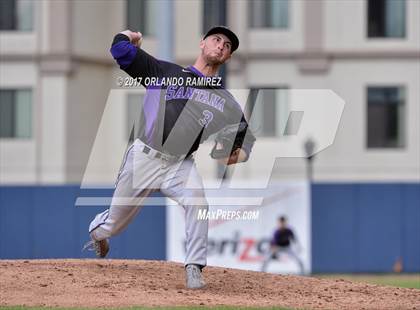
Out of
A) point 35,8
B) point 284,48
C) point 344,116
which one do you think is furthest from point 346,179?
point 35,8

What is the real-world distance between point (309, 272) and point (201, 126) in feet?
45.9

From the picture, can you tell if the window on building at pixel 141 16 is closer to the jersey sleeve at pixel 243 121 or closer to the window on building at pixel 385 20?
the window on building at pixel 385 20

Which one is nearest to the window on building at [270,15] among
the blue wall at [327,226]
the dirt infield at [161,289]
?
the blue wall at [327,226]

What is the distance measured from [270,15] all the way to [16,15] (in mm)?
7052

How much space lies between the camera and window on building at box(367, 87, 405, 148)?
96.6ft

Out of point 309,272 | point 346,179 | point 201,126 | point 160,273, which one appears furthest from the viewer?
point 346,179

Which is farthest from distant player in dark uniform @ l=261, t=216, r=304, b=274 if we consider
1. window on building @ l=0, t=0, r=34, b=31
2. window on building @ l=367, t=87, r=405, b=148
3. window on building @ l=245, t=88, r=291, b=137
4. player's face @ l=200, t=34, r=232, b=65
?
player's face @ l=200, t=34, r=232, b=65

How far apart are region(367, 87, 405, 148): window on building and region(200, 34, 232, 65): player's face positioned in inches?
861

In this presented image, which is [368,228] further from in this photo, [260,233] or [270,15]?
[270,15]

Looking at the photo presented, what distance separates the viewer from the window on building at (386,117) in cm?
2944

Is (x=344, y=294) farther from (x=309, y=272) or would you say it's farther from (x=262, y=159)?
(x=262, y=159)

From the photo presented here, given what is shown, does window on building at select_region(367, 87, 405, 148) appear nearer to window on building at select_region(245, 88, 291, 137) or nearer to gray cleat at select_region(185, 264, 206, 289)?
window on building at select_region(245, 88, 291, 137)

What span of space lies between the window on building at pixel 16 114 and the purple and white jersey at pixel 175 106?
71.2 ft

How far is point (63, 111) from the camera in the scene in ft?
95.0
